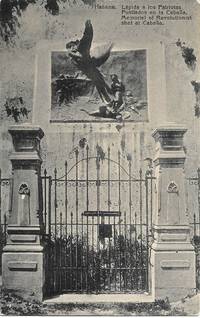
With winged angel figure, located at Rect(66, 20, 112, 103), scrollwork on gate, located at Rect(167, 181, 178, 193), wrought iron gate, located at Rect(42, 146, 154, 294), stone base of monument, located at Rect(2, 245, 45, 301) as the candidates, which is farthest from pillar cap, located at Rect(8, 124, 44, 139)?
scrollwork on gate, located at Rect(167, 181, 178, 193)

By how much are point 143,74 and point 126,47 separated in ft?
1.12

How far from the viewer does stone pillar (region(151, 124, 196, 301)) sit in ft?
15.7

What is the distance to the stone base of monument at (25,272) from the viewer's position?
4.80 meters

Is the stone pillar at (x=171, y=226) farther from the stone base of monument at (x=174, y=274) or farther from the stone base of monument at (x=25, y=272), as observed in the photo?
the stone base of monument at (x=25, y=272)

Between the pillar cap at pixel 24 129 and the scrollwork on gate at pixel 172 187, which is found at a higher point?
the pillar cap at pixel 24 129

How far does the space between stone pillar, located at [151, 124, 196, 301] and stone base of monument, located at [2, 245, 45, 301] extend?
117 cm

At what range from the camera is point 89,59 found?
5121 millimetres

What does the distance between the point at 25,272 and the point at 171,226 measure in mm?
1547

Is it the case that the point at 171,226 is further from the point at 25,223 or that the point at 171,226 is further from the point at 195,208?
the point at 25,223

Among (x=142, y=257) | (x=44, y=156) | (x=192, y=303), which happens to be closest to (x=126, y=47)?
(x=44, y=156)

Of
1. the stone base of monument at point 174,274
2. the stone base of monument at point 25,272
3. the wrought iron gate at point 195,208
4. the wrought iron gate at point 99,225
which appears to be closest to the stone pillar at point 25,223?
the stone base of monument at point 25,272

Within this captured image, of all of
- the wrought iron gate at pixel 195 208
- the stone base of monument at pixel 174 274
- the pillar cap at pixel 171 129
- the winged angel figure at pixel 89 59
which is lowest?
the stone base of monument at pixel 174 274

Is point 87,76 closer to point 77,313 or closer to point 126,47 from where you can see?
point 126,47

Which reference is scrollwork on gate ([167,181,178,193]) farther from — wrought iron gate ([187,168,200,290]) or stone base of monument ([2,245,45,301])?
stone base of monument ([2,245,45,301])
